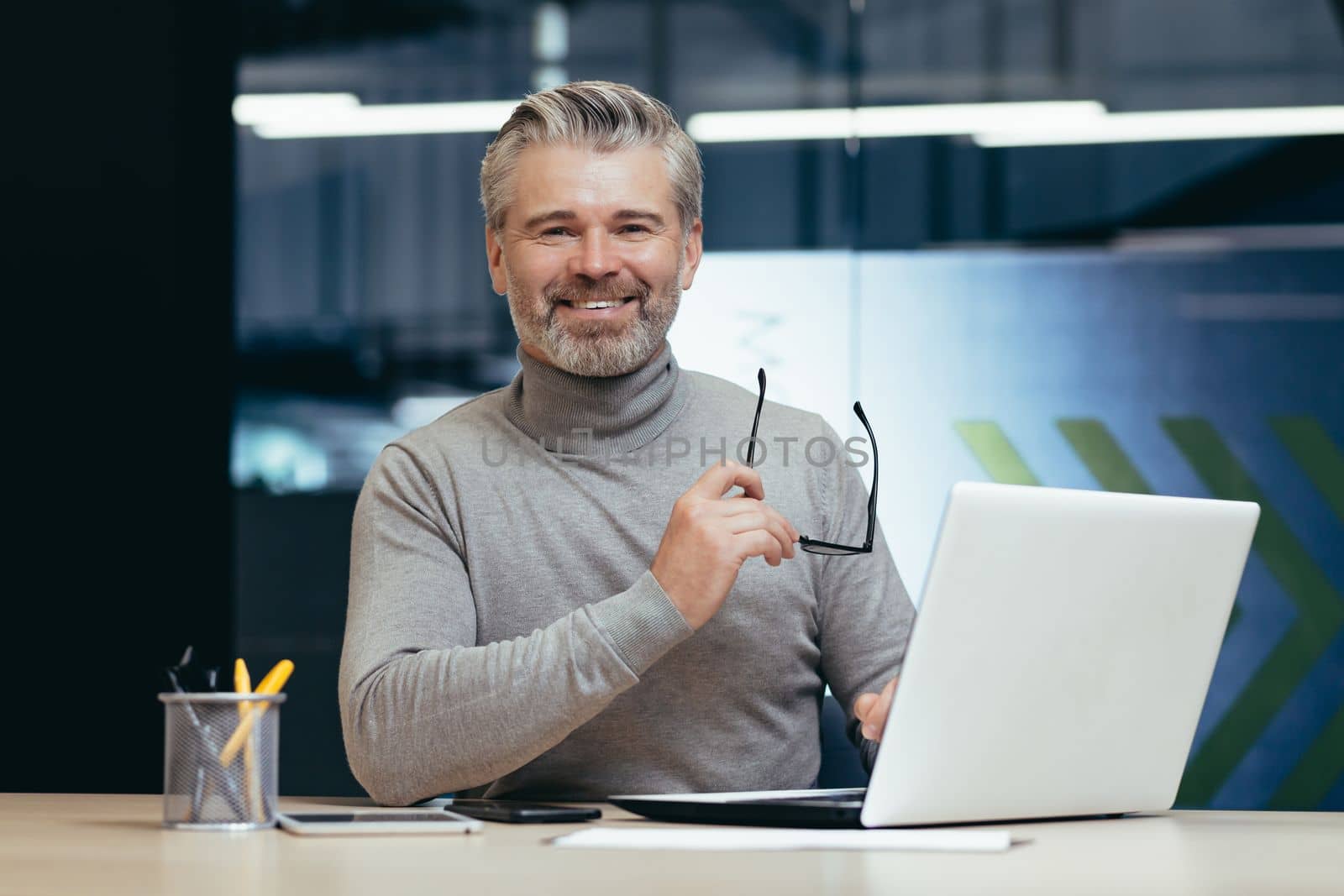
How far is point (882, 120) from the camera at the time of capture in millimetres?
3367

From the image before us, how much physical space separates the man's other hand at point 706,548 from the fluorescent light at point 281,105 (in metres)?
2.34

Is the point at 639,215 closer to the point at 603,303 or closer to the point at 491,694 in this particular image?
the point at 603,303

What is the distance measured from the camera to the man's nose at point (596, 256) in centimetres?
186

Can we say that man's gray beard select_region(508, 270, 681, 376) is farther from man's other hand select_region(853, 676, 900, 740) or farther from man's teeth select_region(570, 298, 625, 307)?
man's other hand select_region(853, 676, 900, 740)

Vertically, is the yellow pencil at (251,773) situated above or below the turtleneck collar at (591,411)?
below

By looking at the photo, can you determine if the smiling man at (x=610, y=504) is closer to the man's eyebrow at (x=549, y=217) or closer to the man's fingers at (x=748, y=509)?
the man's eyebrow at (x=549, y=217)

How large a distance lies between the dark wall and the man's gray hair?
1.78 meters

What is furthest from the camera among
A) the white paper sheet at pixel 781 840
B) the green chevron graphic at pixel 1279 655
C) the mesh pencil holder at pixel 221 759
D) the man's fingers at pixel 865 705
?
the green chevron graphic at pixel 1279 655

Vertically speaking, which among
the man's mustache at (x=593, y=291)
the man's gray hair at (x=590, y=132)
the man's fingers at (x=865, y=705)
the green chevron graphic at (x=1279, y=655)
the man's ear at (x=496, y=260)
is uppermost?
the man's gray hair at (x=590, y=132)

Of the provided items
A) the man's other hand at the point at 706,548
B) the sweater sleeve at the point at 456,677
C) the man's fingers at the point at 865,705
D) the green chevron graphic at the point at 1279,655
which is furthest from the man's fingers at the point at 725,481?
the green chevron graphic at the point at 1279,655

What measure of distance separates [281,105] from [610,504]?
81.2 inches

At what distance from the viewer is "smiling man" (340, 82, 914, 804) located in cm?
176

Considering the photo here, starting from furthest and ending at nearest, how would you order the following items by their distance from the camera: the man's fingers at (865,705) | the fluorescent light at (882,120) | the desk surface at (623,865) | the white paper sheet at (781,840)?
the fluorescent light at (882,120), the man's fingers at (865,705), the white paper sheet at (781,840), the desk surface at (623,865)

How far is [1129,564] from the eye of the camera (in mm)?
1251
